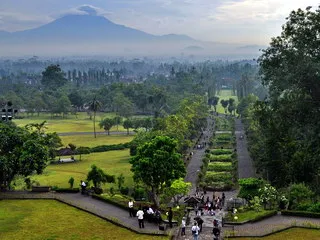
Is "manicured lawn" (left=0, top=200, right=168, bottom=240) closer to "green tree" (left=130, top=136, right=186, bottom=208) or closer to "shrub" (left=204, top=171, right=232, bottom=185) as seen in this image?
"green tree" (left=130, top=136, right=186, bottom=208)

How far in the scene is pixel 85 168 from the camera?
200ft

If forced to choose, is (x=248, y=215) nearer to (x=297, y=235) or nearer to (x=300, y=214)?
(x=300, y=214)

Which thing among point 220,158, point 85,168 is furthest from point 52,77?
point 85,168

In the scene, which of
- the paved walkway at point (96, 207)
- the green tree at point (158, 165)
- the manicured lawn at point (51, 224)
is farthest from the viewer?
the green tree at point (158, 165)

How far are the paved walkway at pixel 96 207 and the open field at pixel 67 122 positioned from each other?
63915 millimetres

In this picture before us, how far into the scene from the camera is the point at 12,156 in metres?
36.7

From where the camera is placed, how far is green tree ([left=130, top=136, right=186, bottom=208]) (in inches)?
1383

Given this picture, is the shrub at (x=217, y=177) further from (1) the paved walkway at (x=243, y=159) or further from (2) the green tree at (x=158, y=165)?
(2) the green tree at (x=158, y=165)

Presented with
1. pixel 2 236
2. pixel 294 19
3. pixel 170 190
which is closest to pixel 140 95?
pixel 294 19

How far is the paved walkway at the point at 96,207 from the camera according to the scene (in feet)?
93.6

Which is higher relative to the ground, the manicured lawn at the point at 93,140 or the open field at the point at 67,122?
the open field at the point at 67,122

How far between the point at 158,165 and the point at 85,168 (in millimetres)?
27848

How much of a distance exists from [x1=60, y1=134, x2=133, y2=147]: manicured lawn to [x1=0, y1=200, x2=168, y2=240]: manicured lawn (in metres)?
47.7

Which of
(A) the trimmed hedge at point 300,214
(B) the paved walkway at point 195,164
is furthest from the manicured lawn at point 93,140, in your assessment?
(A) the trimmed hedge at point 300,214
